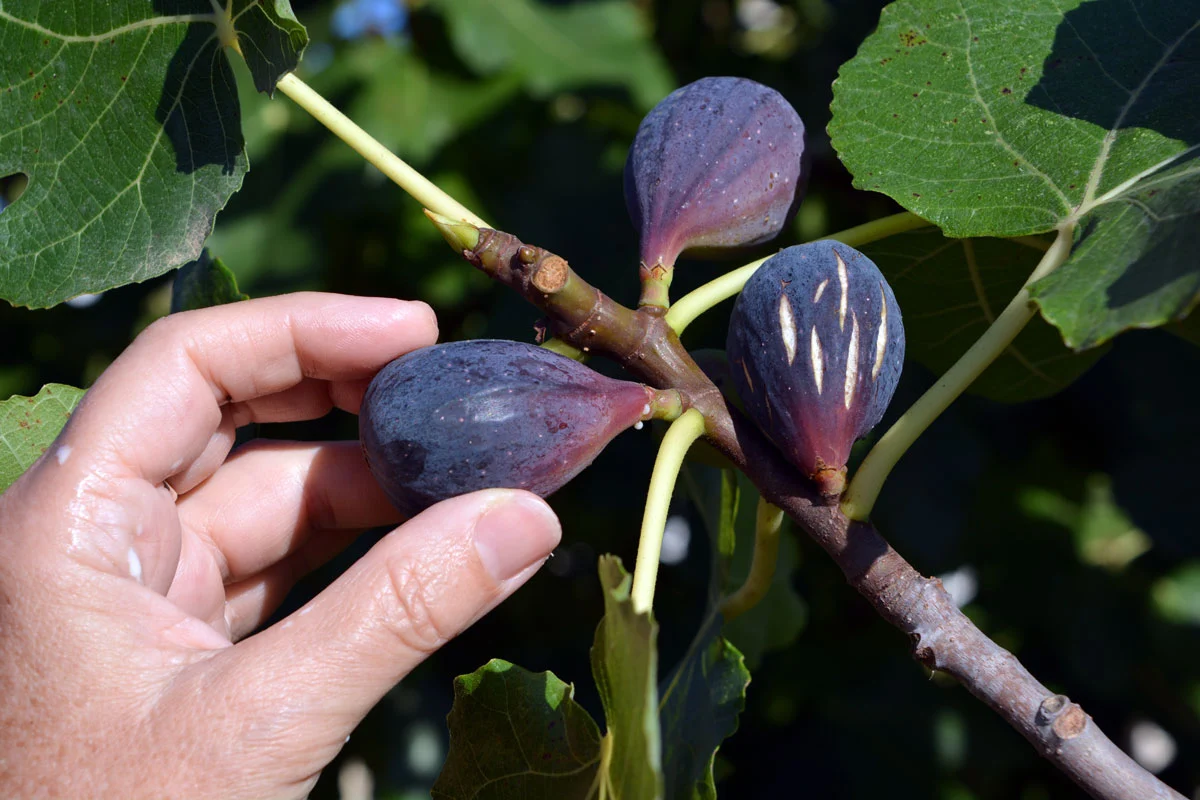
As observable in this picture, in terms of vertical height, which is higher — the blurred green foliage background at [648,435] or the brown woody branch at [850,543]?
the brown woody branch at [850,543]

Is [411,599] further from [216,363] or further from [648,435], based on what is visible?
[648,435]

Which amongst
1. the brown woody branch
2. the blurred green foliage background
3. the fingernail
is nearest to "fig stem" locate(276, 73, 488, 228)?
the brown woody branch

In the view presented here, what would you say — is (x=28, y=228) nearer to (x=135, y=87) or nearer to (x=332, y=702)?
(x=135, y=87)

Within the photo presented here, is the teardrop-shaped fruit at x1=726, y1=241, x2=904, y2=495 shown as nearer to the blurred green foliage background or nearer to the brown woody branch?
the brown woody branch

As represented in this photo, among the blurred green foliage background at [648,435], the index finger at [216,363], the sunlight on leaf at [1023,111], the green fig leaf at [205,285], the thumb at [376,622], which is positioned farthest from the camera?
the blurred green foliage background at [648,435]

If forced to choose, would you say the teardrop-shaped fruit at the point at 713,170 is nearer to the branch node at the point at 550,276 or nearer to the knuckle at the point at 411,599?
the branch node at the point at 550,276

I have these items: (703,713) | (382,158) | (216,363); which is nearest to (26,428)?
(216,363)

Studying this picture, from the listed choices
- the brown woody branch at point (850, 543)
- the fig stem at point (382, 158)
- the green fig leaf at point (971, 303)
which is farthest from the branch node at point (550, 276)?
the green fig leaf at point (971, 303)
